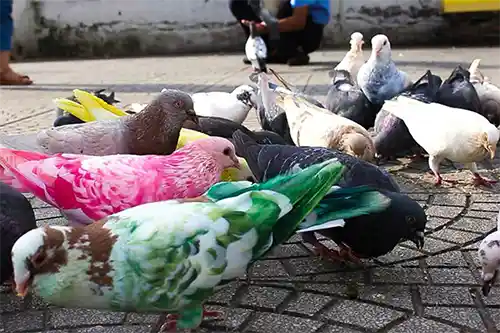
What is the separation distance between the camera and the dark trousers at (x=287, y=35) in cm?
870

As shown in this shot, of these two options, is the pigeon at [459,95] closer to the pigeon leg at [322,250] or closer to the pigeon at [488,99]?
the pigeon at [488,99]

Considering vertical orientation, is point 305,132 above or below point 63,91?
above

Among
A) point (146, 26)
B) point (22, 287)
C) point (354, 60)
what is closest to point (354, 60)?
point (354, 60)

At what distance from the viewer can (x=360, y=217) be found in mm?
2201

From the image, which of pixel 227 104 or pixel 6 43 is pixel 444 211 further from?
pixel 6 43

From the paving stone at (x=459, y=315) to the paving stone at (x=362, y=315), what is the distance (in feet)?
0.35

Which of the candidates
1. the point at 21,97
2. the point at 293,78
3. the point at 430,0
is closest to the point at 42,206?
the point at 21,97

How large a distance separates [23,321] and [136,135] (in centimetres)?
104

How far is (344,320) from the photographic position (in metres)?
2.00

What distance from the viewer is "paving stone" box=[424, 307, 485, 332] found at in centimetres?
196

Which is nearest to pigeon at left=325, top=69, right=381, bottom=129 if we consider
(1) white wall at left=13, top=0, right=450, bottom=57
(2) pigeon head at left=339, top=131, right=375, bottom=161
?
(2) pigeon head at left=339, top=131, right=375, bottom=161

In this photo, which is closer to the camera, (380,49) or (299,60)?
(380,49)

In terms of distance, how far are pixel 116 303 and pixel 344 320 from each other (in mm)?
706

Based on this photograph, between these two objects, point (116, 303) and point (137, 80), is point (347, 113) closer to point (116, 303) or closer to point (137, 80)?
point (116, 303)
